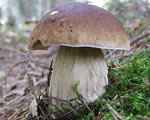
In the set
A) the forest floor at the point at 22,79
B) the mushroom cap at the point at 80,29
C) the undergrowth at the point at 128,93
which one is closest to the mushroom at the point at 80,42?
the mushroom cap at the point at 80,29

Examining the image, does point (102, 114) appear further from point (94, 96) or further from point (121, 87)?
point (121, 87)

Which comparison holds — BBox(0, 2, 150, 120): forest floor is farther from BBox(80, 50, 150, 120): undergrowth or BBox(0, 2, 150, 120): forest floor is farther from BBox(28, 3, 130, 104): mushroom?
BBox(28, 3, 130, 104): mushroom

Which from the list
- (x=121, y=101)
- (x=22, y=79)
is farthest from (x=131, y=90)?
(x=22, y=79)

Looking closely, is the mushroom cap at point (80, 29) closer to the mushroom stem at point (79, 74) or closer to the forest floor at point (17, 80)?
the mushroom stem at point (79, 74)

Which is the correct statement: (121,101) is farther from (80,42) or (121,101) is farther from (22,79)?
(22,79)

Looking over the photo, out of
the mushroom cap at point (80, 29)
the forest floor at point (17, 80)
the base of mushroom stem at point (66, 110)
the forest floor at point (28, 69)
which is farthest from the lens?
the forest floor at point (17, 80)

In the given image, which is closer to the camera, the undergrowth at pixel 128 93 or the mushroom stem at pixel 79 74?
the undergrowth at pixel 128 93

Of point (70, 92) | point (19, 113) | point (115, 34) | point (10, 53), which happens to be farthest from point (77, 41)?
point (10, 53)

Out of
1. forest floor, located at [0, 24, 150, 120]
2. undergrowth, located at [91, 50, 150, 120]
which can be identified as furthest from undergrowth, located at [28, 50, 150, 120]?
forest floor, located at [0, 24, 150, 120]
